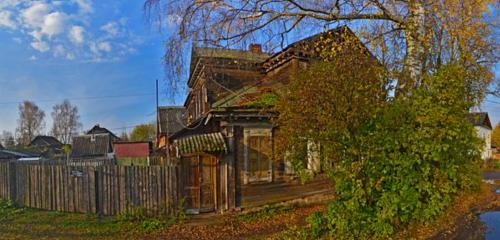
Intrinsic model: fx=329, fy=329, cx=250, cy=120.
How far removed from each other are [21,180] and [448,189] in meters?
15.1

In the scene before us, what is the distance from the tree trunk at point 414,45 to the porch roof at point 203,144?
6.63m

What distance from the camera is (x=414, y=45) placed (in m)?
8.63

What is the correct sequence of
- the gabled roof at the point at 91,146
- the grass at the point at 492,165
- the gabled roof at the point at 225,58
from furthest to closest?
1. the gabled roof at the point at 91,146
2. the grass at the point at 492,165
3. the gabled roof at the point at 225,58

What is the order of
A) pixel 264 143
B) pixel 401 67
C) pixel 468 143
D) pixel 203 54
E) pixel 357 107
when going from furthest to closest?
pixel 264 143 < pixel 203 54 < pixel 401 67 < pixel 468 143 < pixel 357 107

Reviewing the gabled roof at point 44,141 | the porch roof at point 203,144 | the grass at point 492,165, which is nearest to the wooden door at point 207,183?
the porch roof at point 203,144

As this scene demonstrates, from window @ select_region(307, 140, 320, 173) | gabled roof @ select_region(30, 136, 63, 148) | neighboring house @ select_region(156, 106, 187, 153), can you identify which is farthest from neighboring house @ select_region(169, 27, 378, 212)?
gabled roof @ select_region(30, 136, 63, 148)

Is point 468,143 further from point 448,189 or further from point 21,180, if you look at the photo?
point 21,180

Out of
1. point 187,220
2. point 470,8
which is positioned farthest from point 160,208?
point 470,8

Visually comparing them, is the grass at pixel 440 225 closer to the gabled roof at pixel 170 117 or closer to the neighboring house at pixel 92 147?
the gabled roof at pixel 170 117

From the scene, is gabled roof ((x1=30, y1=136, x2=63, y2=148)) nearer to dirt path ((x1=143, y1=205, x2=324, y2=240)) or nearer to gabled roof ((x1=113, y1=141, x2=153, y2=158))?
gabled roof ((x1=113, y1=141, x2=153, y2=158))

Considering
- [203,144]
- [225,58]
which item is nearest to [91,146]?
[203,144]

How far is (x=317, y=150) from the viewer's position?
7227mm

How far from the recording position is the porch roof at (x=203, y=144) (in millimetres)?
11727

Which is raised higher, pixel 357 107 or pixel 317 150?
pixel 357 107
